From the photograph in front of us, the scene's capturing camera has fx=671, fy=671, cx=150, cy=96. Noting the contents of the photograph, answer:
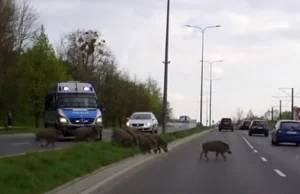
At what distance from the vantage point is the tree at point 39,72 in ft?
217

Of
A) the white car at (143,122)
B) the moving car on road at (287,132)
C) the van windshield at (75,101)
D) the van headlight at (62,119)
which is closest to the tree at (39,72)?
the white car at (143,122)

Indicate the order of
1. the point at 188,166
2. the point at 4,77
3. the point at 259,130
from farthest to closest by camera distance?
the point at 259,130
the point at 4,77
the point at 188,166

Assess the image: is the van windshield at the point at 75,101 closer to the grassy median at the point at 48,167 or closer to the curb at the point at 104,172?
the curb at the point at 104,172

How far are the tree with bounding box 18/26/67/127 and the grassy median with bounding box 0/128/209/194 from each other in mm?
42522

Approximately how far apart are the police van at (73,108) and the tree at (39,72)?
28442 mm

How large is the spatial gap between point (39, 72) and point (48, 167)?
51310 millimetres

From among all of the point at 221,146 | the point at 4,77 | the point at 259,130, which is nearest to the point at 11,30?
the point at 4,77

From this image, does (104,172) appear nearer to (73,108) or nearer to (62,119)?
(62,119)

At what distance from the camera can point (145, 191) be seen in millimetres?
14914

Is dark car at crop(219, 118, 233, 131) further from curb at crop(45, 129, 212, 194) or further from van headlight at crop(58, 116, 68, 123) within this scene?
curb at crop(45, 129, 212, 194)

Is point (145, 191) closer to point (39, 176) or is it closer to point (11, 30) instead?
point (39, 176)

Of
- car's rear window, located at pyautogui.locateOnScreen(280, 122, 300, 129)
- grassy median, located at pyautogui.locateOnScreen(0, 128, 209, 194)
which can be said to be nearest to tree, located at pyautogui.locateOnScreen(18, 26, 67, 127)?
car's rear window, located at pyautogui.locateOnScreen(280, 122, 300, 129)

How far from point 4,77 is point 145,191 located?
43519mm

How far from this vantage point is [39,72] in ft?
220
